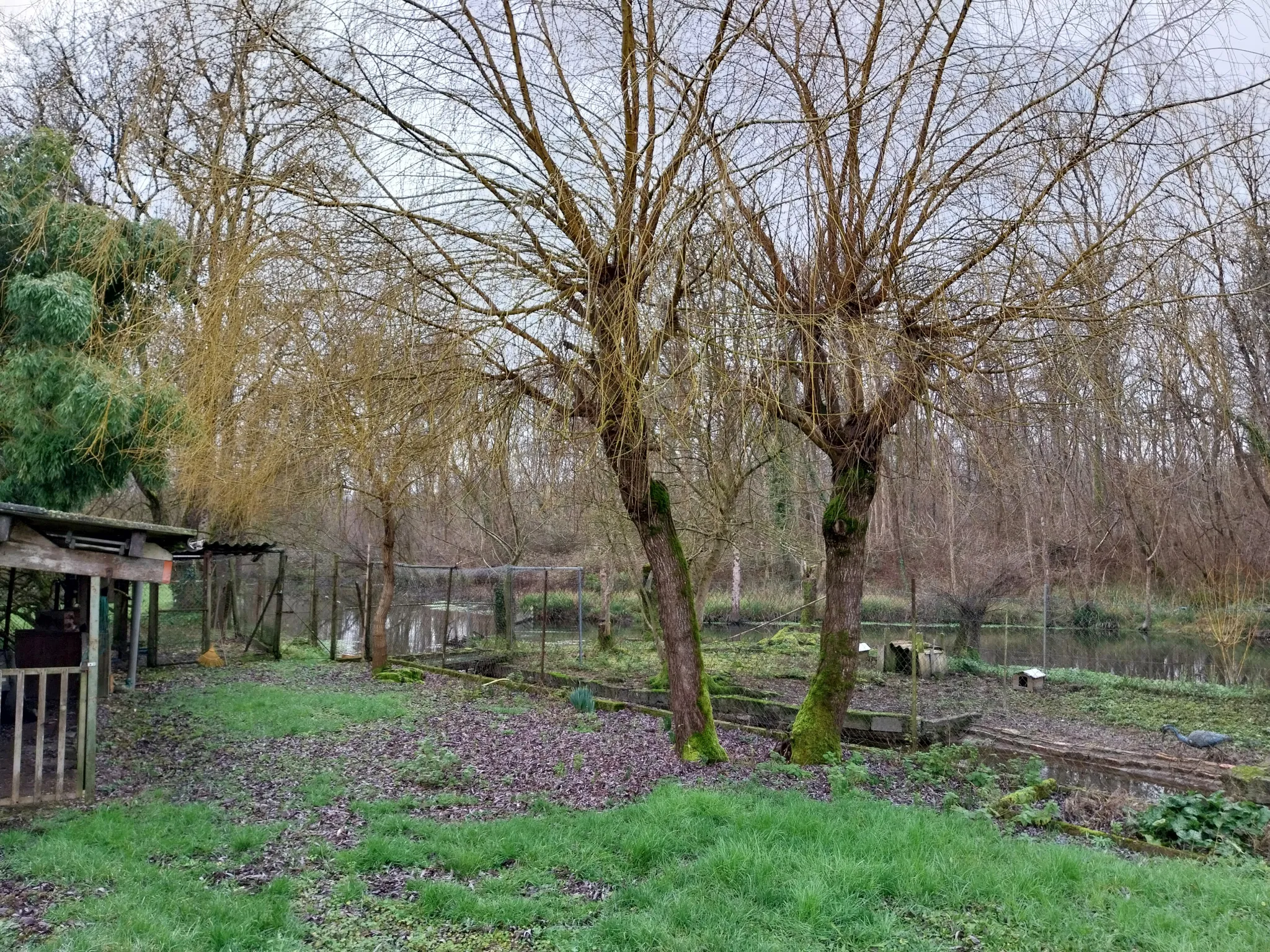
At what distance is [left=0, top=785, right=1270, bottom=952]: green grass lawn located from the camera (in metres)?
3.49

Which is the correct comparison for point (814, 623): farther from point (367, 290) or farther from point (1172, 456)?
point (367, 290)

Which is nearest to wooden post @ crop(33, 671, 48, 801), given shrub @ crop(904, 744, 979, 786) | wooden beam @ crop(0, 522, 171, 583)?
wooden beam @ crop(0, 522, 171, 583)

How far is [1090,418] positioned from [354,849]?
508 cm

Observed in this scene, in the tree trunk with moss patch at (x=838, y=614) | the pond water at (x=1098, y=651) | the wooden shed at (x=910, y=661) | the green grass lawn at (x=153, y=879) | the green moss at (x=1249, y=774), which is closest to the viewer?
the green grass lawn at (x=153, y=879)

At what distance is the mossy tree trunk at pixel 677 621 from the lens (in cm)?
690

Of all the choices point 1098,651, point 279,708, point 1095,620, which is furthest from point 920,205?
point 1095,620

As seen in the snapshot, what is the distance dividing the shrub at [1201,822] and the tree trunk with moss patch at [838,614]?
7.23ft

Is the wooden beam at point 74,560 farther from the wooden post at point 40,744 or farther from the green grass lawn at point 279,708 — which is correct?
the green grass lawn at point 279,708

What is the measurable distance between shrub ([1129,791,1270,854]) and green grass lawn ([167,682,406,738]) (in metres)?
6.87

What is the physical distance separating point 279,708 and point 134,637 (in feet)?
11.3

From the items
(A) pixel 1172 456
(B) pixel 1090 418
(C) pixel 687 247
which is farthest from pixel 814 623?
(C) pixel 687 247

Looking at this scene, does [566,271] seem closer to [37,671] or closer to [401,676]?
[37,671]

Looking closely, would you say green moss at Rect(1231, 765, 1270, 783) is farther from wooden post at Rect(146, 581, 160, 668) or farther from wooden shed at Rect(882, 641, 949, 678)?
wooden post at Rect(146, 581, 160, 668)

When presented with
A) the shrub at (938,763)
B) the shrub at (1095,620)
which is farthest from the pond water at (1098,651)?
the shrub at (938,763)
